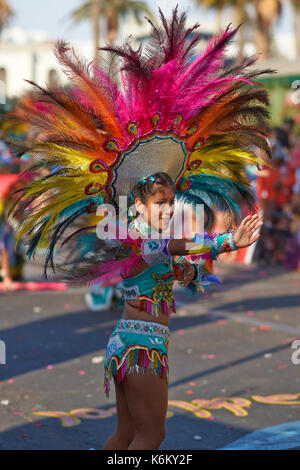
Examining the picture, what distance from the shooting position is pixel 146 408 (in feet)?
11.9

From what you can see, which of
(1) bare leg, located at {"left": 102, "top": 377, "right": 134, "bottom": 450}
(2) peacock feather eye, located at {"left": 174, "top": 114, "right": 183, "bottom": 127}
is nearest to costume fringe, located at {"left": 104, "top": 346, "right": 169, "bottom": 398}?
(1) bare leg, located at {"left": 102, "top": 377, "right": 134, "bottom": 450}

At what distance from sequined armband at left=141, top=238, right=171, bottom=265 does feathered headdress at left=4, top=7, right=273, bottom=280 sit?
523 millimetres

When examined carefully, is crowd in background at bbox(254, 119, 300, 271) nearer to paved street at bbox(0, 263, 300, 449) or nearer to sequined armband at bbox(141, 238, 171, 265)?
paved street at bbox(0, 263, 300, 449)

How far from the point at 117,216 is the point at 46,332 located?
4.79 metres

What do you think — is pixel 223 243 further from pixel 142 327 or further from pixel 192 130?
pixel 192 130

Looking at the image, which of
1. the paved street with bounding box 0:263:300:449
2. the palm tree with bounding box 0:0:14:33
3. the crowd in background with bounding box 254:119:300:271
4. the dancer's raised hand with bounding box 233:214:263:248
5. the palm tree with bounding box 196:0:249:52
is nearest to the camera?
the dancer's raised hand with bounding box 233:214:263:248

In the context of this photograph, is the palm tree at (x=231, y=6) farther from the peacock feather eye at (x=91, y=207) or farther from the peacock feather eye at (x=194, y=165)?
the peacock feather eye at (x=91, y=207)

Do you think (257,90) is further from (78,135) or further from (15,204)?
(15,204)

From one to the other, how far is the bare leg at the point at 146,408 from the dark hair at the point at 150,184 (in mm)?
895

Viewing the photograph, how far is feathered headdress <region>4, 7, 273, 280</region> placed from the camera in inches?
157

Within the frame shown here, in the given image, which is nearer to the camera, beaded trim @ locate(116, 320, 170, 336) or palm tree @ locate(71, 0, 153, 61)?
beaded trim @ locate(116, 320, 170, 336)

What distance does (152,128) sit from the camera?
3994mm

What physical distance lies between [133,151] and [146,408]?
1348 mm

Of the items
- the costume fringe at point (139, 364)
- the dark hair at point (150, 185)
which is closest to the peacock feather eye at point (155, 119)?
the dark hair at point (150, 185)
